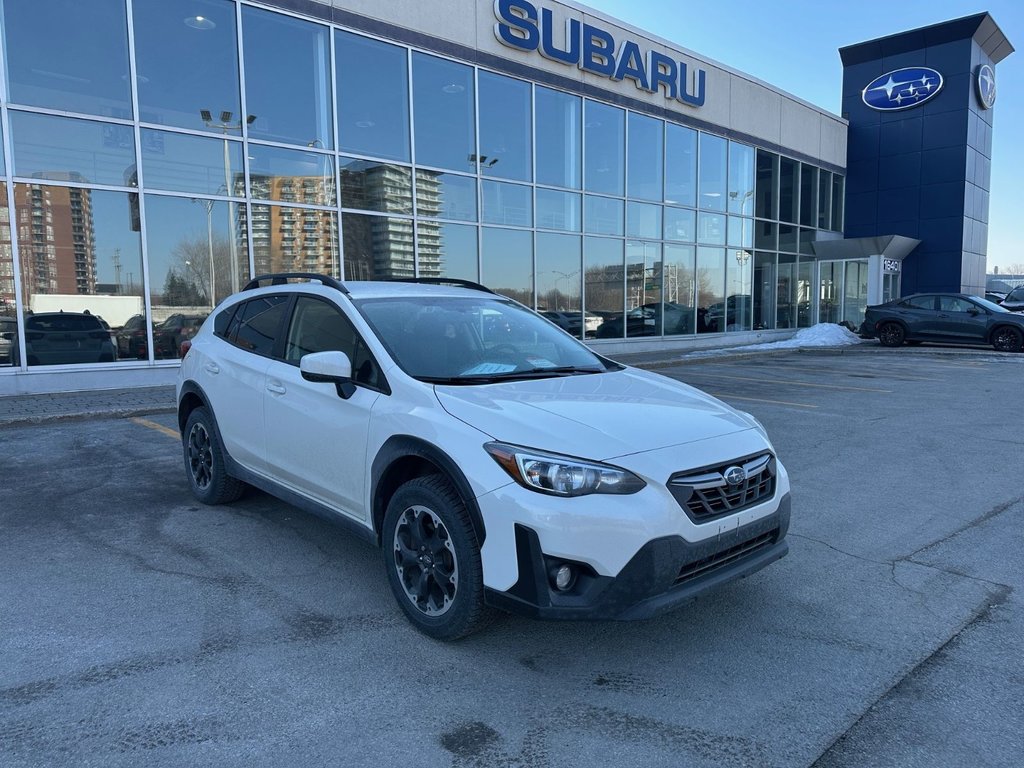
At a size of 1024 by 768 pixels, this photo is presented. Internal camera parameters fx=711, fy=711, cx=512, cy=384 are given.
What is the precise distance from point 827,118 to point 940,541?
27299mm

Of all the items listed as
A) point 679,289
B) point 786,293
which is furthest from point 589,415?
point 786,293

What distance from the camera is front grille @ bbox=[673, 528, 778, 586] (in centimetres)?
305

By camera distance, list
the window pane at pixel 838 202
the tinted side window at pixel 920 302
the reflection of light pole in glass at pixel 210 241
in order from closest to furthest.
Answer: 1. the reflection of light pole in glass at pixel 210 241
2. the tinted side window at pixel 920 302
3. the window pane at pixel 838 202

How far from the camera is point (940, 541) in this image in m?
4.69

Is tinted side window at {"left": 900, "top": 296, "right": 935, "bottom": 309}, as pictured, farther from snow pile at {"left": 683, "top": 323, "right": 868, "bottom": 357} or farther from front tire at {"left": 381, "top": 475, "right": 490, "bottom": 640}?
front tire at {"left": 381, "top": 475, "right": 490, "bottom": 640}

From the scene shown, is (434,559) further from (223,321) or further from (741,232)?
(741,232)

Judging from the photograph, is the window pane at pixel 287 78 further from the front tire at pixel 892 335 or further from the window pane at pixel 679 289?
the front tire at pixel 892 335

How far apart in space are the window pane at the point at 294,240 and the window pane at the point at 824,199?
21.0m

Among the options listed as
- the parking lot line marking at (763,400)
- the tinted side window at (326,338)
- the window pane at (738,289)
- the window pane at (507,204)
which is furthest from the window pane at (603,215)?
the tinted side window at (326,338)

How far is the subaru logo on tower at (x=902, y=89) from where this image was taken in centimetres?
2764

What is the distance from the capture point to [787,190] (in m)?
25.9

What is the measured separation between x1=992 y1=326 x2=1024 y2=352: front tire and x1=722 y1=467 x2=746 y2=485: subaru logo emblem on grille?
20.1 meters

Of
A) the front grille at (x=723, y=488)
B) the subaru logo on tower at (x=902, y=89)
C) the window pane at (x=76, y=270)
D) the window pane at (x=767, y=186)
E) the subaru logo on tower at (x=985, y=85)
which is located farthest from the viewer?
the subaru logo on tower at (x=902, y=89)

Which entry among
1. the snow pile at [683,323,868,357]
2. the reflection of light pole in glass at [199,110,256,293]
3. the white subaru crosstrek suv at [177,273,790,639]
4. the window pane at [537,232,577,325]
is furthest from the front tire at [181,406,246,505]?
the snow pile at [683,323,868,357]
